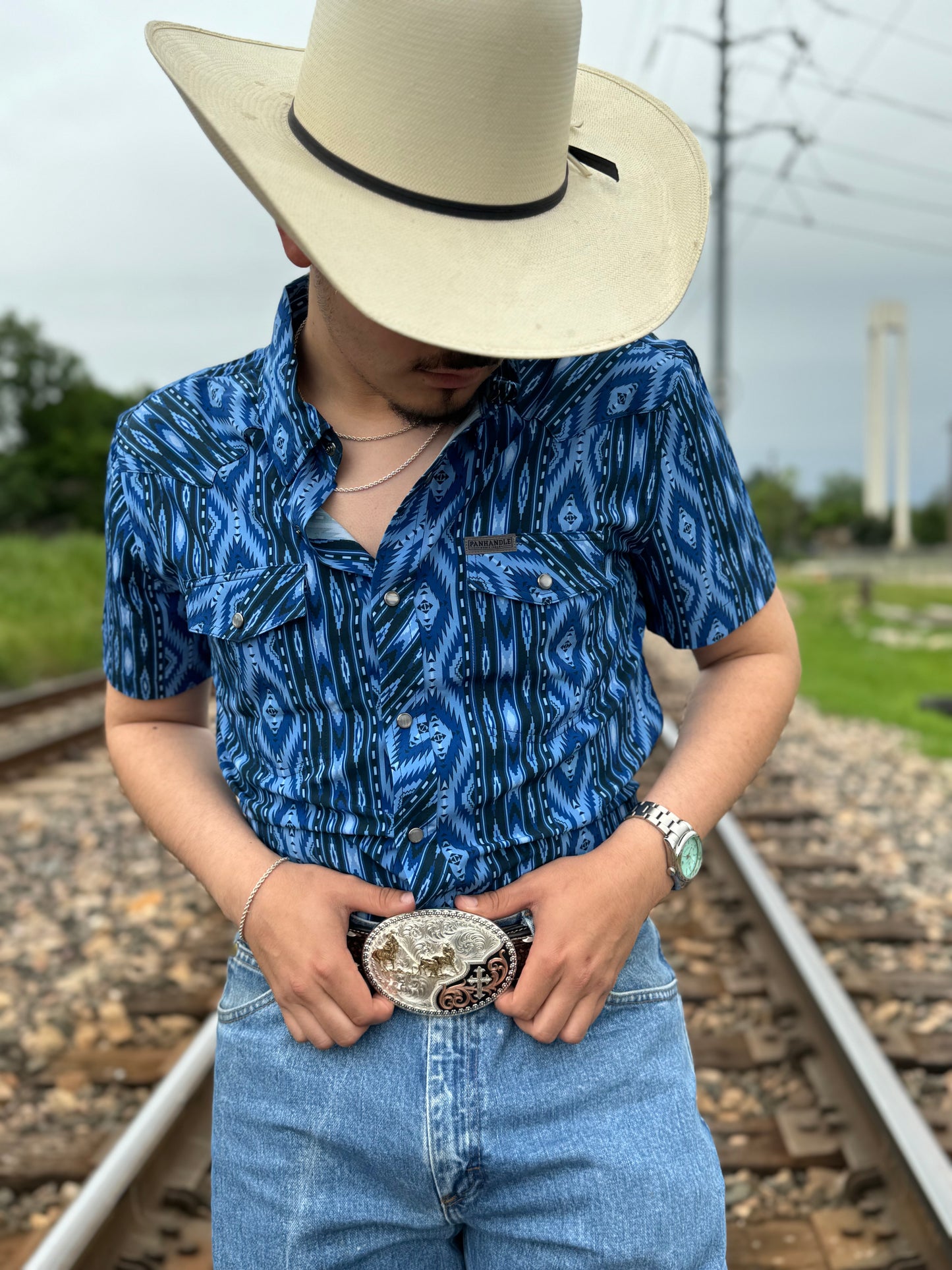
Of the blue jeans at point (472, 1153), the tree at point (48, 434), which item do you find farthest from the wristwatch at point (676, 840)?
the tree at point (48, 434)

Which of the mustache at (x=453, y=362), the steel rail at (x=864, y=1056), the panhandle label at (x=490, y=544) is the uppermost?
the mustache at (x=453, y=362)

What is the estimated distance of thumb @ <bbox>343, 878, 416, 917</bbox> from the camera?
1280mm

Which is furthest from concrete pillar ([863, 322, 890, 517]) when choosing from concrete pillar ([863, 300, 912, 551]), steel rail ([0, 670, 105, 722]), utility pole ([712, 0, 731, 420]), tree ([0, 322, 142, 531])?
steel rail ([0, 670, 105, 722])

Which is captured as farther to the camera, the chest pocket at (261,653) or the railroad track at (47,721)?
the railroad track at (47,721)

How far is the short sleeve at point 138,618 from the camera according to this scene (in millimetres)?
1412

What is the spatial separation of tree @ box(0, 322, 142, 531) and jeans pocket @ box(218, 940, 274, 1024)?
5369cm

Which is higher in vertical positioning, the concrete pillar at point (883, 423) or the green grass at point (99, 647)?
the green grass at point (99, 647)

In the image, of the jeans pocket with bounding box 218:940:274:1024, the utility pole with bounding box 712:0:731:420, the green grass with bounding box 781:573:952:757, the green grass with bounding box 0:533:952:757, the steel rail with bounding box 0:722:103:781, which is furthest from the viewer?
the utility pole with bounding box 712:0:731:420

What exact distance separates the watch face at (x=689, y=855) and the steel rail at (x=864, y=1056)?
1.54m

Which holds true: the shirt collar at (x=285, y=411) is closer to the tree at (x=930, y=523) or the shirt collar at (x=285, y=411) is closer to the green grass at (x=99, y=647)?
the green grass at (x=99, y=647)

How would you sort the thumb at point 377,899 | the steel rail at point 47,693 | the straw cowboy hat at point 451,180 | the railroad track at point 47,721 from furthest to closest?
1. the steel rail at point 47,693
2. the railroad track at point 47,721
3. the thumb at point 377,899
4. the straw cowboy hat at point 451,180

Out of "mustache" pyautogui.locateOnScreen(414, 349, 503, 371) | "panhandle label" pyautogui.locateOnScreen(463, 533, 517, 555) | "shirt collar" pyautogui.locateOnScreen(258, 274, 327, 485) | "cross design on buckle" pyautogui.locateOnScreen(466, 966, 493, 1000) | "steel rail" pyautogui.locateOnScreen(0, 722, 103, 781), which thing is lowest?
"steel rail" pyautogui.locateOnScreen(0, 722, 103, 781)

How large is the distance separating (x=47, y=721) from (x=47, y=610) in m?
5.47

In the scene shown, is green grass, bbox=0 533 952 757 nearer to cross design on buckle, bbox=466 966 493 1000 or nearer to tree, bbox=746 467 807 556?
cross design on buckle, bbox=466 966 493 1000
